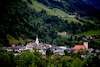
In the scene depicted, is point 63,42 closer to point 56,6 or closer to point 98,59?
point 98,59

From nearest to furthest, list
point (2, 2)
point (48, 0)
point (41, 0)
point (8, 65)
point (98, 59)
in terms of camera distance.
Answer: point (98, 59) < point (8, 65) < point (2, 2) < point (41, 0) < point (48, 0)

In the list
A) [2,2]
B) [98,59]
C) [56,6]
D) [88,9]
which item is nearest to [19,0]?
[2,2]

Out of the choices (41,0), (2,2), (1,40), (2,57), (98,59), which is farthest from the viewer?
(41,0)

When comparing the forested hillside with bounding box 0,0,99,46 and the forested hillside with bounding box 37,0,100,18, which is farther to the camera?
the forested hillside with bounding box 37,0,100,18

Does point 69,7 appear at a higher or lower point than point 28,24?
higher

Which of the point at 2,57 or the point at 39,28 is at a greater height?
the point at 2,57

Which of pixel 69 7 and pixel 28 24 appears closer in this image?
pixel 28 24

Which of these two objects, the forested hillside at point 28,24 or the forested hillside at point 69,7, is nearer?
the forested hillside at point 28,24

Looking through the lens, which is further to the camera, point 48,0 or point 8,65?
point 48,0
